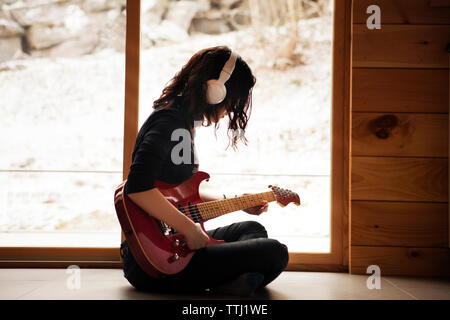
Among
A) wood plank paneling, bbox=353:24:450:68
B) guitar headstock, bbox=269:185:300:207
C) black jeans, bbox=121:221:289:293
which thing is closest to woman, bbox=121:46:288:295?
black jeans, bbox=121:221:289:293

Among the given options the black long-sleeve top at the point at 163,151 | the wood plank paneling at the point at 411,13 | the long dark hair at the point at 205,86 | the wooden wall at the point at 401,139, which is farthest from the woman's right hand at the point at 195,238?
the wood plank paneling at the point at 411,13

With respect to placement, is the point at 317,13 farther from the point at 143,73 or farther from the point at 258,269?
the point at 258,269

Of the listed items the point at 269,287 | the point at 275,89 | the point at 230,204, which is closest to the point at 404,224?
the point at 269,287

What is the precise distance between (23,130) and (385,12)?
235cm

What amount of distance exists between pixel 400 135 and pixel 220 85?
0.88 m

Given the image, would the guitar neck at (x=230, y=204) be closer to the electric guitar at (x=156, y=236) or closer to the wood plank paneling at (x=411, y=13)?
the electric guitar at (x=156, y=236)

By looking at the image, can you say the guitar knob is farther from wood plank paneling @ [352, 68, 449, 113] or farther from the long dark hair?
wood plank paneling @ [352, 68, 449, 113]

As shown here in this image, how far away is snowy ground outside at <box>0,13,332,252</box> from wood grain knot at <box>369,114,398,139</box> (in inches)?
31.7

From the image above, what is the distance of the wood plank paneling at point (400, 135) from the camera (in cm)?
148

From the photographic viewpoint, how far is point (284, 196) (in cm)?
124

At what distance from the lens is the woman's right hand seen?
990mm

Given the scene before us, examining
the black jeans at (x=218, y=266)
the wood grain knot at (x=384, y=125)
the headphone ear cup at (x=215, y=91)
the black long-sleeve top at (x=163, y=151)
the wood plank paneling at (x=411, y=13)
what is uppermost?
the wood plank paneling at (x=411, y=13)

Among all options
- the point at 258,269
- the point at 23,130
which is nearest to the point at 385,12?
the point at 258,269

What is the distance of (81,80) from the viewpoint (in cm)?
238
